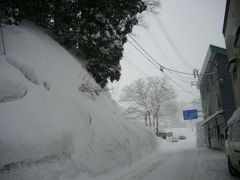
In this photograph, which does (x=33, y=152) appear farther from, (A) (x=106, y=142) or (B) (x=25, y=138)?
(A) (x=106, y=142)

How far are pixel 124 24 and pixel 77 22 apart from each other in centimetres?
356

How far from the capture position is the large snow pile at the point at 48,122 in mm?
5527

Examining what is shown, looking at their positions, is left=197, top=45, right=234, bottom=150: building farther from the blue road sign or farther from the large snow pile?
the large snow pile

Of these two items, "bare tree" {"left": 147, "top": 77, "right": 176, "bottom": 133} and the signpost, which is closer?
the signpost

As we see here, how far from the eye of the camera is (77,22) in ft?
44.1

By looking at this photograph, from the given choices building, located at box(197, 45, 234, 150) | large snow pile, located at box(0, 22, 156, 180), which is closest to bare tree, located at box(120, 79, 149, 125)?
building, located at box(197, 45, 234, 150)

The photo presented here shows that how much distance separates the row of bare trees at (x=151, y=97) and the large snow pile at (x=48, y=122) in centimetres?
3026

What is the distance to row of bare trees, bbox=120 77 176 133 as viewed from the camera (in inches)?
1676

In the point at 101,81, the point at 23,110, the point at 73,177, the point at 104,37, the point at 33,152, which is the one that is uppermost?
the point at 104,37

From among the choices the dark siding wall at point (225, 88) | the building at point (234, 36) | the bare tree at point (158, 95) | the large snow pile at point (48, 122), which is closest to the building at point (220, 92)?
the dark siding wall at point (225, 88)

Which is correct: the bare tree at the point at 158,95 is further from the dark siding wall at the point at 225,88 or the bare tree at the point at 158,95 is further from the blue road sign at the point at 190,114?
the dark siding wall at the point at 225,88

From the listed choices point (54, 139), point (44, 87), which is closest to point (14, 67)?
point (44, 87)

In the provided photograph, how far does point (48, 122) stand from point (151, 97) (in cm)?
3708

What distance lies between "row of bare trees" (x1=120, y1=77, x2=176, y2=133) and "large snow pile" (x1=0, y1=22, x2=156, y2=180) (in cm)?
3026
